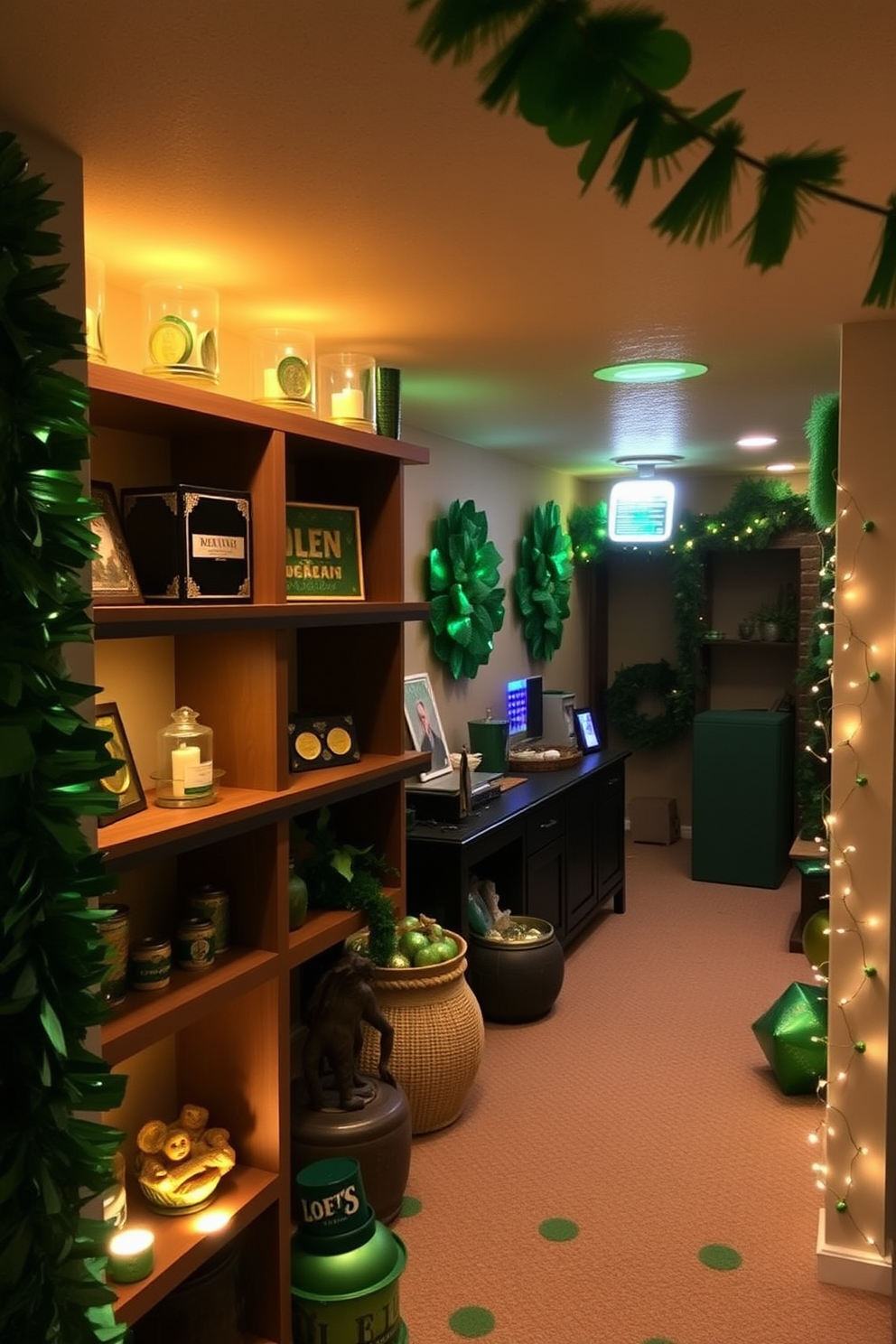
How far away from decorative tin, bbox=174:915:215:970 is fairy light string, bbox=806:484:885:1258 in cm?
148

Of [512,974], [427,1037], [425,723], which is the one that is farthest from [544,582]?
[427,1037]

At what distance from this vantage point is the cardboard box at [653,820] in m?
7.01

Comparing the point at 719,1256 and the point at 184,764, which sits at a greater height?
the point at 184,764

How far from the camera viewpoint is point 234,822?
2174 millimetres

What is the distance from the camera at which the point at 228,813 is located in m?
2.15

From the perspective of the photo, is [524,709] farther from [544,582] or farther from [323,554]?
[323,554]

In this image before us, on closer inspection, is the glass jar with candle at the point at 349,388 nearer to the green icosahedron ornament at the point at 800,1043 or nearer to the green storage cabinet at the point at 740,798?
the green icosahedron ornament at the point at 800,1043

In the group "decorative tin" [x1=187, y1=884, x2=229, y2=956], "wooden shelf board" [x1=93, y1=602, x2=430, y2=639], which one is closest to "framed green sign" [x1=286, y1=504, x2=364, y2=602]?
"wooden shelf board" [x1=93, y1=602, x2=430, y2=639]

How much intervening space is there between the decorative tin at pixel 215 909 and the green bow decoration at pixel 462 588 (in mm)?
2467

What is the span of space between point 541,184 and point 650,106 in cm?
128

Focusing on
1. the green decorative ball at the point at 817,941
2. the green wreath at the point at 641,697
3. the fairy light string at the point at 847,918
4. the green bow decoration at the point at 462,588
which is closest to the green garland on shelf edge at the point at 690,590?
the green wreath at the point at 641,697

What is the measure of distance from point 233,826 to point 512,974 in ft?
6.95

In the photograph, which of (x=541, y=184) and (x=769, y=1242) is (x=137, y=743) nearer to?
(x=541, y=184)

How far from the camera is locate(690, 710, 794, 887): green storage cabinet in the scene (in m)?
6.01
